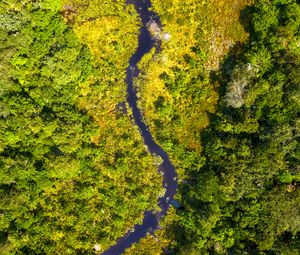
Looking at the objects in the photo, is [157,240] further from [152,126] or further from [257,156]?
[257,156]

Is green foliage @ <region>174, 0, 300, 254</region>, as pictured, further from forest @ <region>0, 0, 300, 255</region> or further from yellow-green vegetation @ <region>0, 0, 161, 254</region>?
yellow-green vegetation @ <region>0, 0, 161, 254</region>

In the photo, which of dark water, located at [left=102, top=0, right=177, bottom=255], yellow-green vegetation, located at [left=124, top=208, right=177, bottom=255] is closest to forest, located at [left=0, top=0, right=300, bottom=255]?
yellow-green vegetation, located at [left=124, top=208, right=177, bottom=255]

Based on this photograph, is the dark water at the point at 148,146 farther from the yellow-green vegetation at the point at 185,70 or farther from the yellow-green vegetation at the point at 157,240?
the yellow-green vegetation at the point at 185,70

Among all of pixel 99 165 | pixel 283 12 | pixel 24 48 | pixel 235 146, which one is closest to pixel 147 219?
pixel 99 165

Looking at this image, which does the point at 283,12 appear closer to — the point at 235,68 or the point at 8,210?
the point at 235,68

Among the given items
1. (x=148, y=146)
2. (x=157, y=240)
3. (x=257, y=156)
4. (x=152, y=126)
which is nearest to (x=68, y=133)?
(x=148, y=146)

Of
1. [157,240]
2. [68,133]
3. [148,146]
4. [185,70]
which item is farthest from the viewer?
[148,146]
